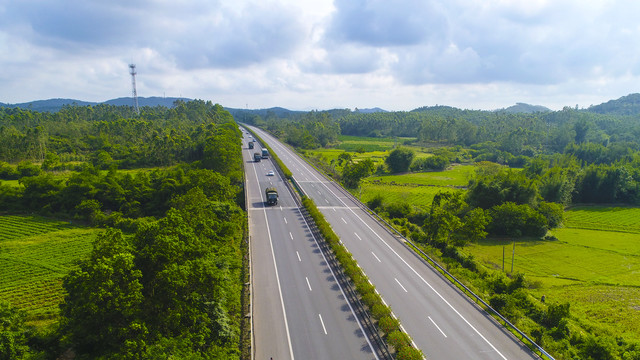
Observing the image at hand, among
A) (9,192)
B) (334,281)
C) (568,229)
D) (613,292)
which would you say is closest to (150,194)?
(9,192)

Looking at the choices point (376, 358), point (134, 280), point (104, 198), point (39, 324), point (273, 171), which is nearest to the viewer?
point (134, 280)

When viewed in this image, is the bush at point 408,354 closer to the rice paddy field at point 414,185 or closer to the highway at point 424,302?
the highway at point 424,302

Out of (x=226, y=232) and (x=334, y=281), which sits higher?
(x=226, y=232)

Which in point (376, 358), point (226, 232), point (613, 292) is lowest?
point (613, 292)

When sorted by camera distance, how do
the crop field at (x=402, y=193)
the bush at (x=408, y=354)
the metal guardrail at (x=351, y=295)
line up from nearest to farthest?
the bush at (x=408, y=354), the metal guardrail at (x=351, y=295), the crop field at (x=402, y=193)

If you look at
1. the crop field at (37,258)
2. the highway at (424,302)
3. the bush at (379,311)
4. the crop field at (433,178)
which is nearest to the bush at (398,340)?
the highway at (424,302)

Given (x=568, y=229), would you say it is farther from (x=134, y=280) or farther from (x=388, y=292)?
(x=134, y=280)

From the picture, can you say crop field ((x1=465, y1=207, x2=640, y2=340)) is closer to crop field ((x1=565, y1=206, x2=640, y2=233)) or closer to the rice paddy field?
crop field ((x1=565, y1=206, x2=640, y2=233))
